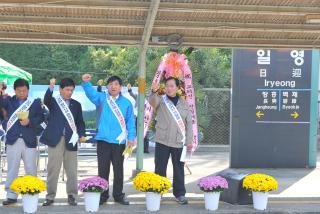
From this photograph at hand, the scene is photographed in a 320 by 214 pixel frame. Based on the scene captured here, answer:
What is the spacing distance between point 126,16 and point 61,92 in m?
2.01

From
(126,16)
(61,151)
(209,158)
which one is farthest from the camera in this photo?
(209,158)

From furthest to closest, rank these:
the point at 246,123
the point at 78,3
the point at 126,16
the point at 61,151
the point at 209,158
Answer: the point at 209,158 → the point at 246,123 → the point at 126,16 → the point at 78,3 → the point at 61,151

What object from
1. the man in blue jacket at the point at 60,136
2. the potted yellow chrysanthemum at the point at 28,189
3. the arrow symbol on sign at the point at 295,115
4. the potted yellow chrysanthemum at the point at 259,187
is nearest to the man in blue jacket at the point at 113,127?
the man in blue jacket at the point at 60,136

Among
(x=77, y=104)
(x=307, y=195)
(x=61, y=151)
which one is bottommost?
(x=307, y=195)

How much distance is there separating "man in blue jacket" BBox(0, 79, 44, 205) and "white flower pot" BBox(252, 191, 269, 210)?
297cm

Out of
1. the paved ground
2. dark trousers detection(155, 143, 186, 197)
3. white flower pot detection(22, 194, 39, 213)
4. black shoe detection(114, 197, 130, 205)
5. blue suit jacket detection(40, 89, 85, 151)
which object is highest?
blue suit jacket detection(40, 89, 85, 151)

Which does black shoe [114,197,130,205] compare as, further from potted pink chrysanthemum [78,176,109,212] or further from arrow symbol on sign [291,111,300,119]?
arrow symbol on sign [291,111,300,119]

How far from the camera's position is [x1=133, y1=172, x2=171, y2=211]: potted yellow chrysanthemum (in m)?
6.82

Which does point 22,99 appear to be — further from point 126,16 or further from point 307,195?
point 307,195

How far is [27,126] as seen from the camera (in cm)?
702

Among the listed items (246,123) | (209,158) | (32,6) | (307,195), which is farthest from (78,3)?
(209,158)

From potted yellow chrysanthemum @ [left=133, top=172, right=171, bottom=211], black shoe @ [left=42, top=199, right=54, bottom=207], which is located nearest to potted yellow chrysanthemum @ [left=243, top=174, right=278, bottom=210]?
potted yellow chrysanthemum @ [left=133, top=172, right=171, bottom=211]

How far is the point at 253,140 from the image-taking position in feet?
40.5

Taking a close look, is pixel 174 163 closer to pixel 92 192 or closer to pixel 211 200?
pixel 211 200
